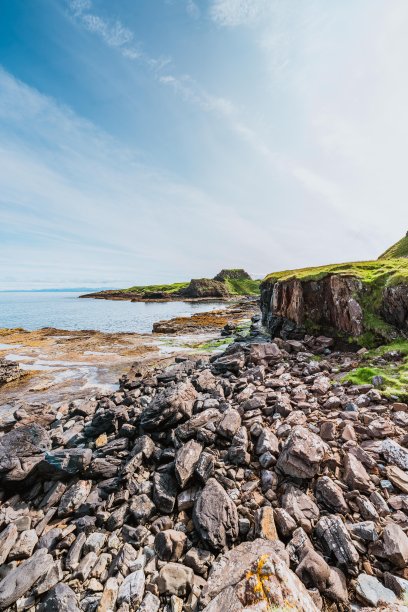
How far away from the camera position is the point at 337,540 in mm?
4738

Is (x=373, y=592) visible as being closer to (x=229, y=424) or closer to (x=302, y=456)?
(x=302, y=456)

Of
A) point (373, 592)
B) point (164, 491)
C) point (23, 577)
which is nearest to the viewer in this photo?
point (373, 592)

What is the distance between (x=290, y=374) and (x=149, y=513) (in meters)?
9.14

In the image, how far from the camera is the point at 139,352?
29.1m

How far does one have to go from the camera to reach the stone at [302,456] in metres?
6.17

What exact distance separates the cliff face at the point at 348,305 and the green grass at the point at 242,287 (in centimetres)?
12985

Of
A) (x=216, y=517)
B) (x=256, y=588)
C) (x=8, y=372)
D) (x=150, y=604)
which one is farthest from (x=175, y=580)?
(x=8, y=372)

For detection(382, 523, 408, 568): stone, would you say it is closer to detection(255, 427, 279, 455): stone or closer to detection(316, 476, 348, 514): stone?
detection(316, 476, 348, 514): stone

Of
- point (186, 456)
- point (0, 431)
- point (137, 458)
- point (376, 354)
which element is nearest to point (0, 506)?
point (137, 458)

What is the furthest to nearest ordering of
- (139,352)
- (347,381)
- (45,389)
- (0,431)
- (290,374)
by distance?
(139,352)
(45,389)
(290,374)
(0,431)
(347,381)

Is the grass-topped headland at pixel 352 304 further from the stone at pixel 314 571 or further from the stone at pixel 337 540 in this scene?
the stone at pixel 314 571

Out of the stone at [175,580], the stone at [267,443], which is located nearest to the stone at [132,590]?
the stone at [175,580]

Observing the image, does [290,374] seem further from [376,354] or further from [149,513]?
[149,513]

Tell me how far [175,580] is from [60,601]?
1.92 m
